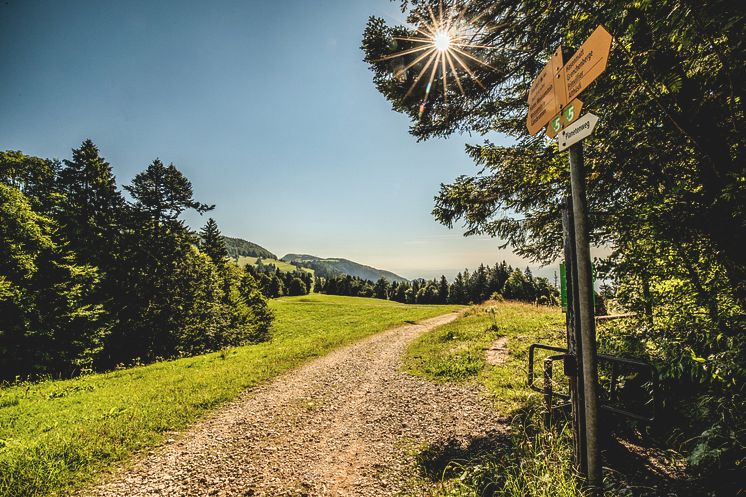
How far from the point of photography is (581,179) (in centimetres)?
251

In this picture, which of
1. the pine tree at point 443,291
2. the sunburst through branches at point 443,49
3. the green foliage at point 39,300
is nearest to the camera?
the sunburst through branches at point 443,49

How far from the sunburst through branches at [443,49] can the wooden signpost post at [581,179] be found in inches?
137

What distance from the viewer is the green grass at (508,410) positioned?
10.5ft

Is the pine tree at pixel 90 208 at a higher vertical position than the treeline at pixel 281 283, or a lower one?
higher

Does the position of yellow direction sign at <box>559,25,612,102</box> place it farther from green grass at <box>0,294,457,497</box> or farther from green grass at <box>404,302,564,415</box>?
green grass at <box>0,294,457,497</box>

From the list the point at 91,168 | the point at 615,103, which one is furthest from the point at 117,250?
the point at 615,103

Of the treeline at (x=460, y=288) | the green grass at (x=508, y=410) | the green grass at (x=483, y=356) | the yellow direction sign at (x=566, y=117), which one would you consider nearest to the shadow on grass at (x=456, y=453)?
the green grass at (x=508, y=410)

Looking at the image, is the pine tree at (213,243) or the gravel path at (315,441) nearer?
the gravel path at (315,441)

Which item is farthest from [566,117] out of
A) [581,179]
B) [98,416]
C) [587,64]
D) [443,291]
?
[443,291]

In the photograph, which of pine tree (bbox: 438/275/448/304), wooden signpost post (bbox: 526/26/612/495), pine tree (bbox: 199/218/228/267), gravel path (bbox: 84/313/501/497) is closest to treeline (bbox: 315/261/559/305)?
pine tree (bbox: 438/275/448/304)

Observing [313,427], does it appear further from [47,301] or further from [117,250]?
[117,250]

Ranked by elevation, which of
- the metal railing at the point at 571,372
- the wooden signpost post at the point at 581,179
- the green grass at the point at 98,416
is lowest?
the green grass at the point at 98,416

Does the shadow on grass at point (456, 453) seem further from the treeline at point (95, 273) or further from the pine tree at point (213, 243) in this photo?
the pine tree at point (213, 243)

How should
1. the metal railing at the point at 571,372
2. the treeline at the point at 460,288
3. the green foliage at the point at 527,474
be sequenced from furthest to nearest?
1. the treeline at the point at 460,288
2. the green foliage at the point at 527,474
3. the metal railing at the point at 571,372
